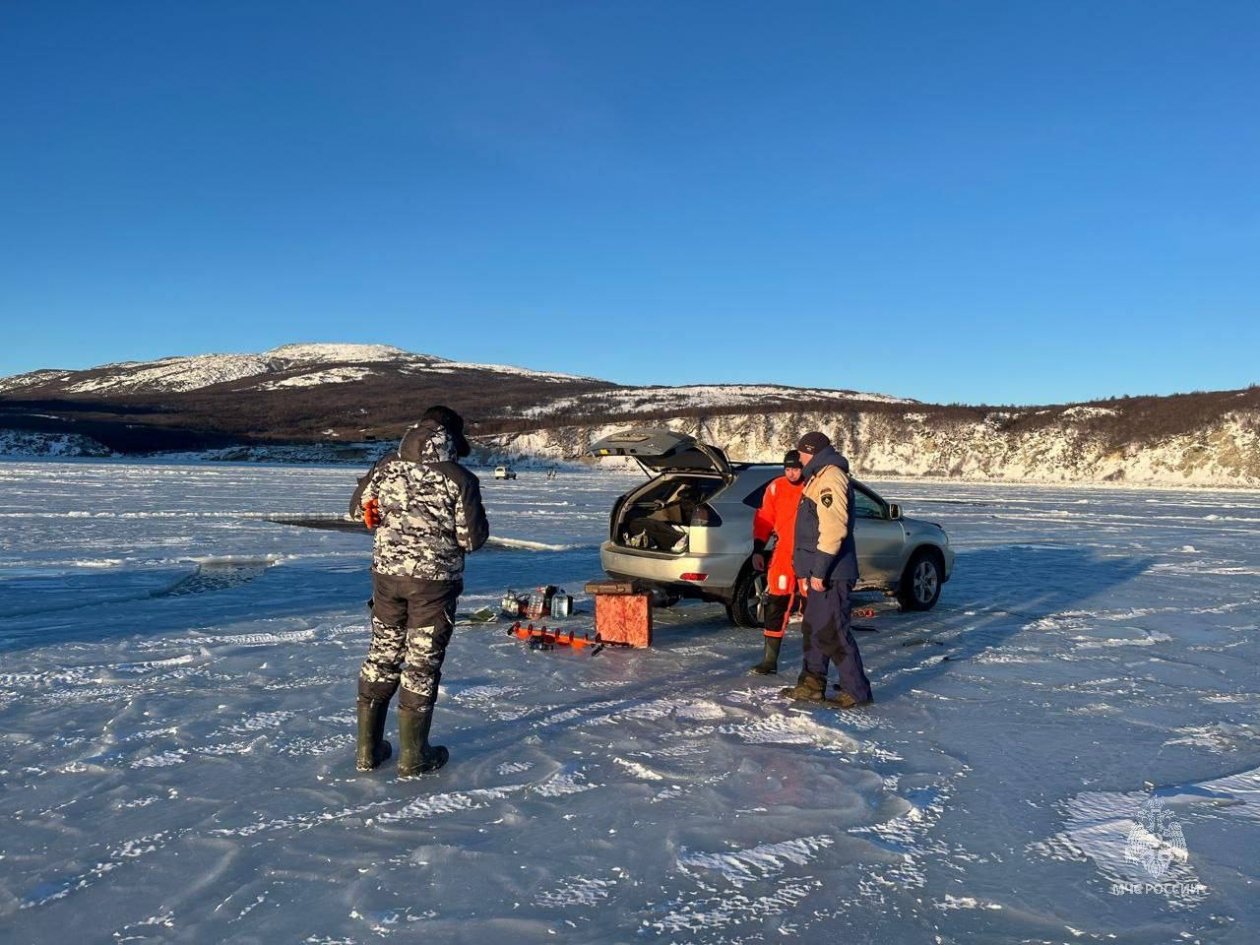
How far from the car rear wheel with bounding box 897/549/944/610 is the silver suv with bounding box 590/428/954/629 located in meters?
0.01

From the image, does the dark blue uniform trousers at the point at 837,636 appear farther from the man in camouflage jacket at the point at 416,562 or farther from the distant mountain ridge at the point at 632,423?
the distant mountain ridge at the point at 632,423

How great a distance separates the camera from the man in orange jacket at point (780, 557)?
7.46 metres

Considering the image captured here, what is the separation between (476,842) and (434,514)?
1.64 m

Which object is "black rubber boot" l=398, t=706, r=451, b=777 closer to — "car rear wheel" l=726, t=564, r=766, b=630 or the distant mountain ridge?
"car rear wheel" l=726, t=564, r=766, b=630

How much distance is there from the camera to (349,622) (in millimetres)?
9773

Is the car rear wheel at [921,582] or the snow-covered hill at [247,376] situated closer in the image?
the car rear wheel at [921,582]

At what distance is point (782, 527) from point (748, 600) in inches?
89.4

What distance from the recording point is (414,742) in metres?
5.18

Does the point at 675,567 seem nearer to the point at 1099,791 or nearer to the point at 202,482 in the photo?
the point at 1099,791

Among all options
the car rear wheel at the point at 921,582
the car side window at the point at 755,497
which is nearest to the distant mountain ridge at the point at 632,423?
the car rear wheel at the point at 921,582

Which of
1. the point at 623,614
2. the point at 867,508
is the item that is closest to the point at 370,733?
the point at 623,614

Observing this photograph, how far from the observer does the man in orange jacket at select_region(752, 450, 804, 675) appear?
7465 mm

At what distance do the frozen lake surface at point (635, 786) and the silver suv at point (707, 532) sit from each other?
0.50 metres

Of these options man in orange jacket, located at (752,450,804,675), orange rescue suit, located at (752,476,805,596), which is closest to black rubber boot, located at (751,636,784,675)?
man in orange jacket, located at (752,450,804,675)
